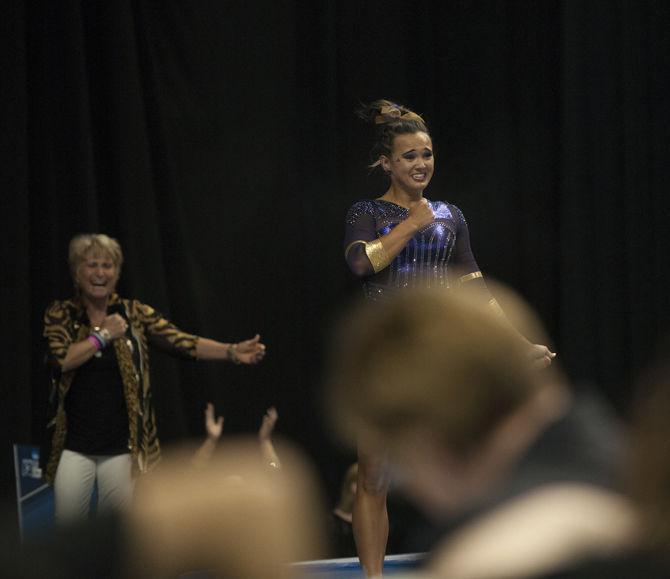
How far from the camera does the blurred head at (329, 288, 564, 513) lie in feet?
3.43

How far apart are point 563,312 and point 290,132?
160 cm

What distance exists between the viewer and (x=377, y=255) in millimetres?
3805

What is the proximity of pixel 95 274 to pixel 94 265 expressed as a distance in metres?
0.04

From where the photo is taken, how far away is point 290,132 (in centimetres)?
517

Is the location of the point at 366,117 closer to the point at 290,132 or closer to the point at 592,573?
the point at 290,132

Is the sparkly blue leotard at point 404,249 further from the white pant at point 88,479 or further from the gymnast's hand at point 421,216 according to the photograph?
the white pant at point 88,479

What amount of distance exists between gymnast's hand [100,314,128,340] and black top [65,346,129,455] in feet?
0.47

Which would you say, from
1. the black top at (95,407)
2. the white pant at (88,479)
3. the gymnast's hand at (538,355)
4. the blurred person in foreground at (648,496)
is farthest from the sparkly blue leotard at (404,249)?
the blurred person in foreground at (648,496)

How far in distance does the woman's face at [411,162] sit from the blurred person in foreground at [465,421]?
292cm

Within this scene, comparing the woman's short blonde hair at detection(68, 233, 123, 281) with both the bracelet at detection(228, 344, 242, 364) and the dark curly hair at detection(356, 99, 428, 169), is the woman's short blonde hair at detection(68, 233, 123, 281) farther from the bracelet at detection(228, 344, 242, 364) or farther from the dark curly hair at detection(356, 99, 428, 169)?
the dark curly hair at detection(356, 99, 428, 169)

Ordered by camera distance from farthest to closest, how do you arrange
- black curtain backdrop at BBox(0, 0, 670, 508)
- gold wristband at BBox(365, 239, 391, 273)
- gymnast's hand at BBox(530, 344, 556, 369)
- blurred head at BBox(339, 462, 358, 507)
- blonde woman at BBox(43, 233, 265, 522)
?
blurred head at BBox(339, 462, 358, 507) < black curtain backdrop at BBox(0, 0, 670, 508) < blonde woman at BBox(43, 233, 265, 522) < gold wristband at BBox(365, 239, 391, 273) < gymnast's hand at BBox(530, 344, 556, 369)

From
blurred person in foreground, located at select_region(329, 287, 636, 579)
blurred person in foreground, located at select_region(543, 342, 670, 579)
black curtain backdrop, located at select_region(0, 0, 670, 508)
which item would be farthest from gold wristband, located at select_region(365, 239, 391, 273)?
blurred person in foreground, located at select_region(543, 342, 670, 579)

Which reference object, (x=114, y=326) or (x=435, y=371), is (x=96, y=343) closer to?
(x=114, y=326)

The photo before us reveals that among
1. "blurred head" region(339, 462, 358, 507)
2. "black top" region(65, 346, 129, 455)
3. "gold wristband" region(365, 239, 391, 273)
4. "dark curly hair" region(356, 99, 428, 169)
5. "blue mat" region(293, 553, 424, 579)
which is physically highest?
"dark curly hair" region(356, 99, 428, 169)
